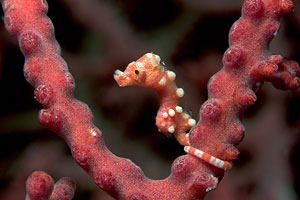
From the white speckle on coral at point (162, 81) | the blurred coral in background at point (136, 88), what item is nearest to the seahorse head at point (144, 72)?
the white speckle on coral at point (162, 81)

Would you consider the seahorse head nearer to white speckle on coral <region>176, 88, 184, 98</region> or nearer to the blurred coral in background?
white speckle on coral <region>176, 88, 184, 98</region>

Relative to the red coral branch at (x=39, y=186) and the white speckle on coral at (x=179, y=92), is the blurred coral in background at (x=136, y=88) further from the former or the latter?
the red coral branch at (x=39, y=186)

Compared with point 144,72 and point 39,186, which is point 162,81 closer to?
point 144,72

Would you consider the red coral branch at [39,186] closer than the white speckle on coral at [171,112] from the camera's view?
Yes

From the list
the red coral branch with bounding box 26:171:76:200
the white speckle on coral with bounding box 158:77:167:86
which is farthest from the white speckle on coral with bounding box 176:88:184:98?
the red coral branch with bounding box 26:171:76:200

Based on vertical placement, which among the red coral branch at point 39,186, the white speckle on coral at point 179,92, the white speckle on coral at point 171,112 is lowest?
the red coral branch at point 39,186

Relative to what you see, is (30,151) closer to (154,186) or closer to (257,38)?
(154,186)
